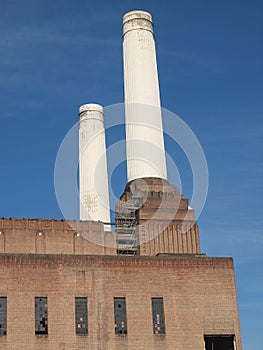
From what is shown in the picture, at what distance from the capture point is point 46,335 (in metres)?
32.7

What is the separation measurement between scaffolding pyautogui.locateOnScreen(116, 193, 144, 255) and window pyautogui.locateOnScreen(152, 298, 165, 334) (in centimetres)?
592

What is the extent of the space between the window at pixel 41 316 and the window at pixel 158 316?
226 inches

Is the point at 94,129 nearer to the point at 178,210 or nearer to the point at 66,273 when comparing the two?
the point at 178,210

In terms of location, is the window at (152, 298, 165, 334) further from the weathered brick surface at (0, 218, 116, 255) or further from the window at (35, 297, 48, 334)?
the weathered brick surface at (0, 218, 116, 255)

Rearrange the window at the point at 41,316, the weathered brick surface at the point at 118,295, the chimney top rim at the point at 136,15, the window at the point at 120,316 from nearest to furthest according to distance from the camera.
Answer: the window at the point at 41,316
the weathered brick surface at the point at 118,295
the window at the point at 120,316
the chimney top rim at the point at 136,15

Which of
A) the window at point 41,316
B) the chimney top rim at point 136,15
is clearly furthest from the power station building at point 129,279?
the chimney top rim at point 136,15

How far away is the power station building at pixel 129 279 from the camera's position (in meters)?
33.2

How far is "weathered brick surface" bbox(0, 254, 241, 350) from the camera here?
33.0 m

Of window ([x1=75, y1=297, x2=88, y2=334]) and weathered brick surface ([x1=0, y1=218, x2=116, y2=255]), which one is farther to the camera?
weathered brick surface ([x1=0, y1=218, x2=116, y2=255])

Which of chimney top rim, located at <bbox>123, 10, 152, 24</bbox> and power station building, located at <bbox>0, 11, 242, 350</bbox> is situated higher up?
chimney top rim, located at <bbox>123, 10, 152, 24</bbox>

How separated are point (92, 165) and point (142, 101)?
1137cm

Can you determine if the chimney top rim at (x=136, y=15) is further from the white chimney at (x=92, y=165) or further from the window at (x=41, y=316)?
the window at (x=41, y=316)

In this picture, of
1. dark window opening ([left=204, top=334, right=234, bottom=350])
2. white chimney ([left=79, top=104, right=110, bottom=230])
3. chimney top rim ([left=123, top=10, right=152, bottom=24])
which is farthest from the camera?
white chimney ([left=79, top=104, right=110, bottom=230])

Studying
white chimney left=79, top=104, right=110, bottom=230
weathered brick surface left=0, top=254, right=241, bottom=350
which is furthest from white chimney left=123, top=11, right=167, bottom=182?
white chimney left=79, top=104, right=110, bottom=230
